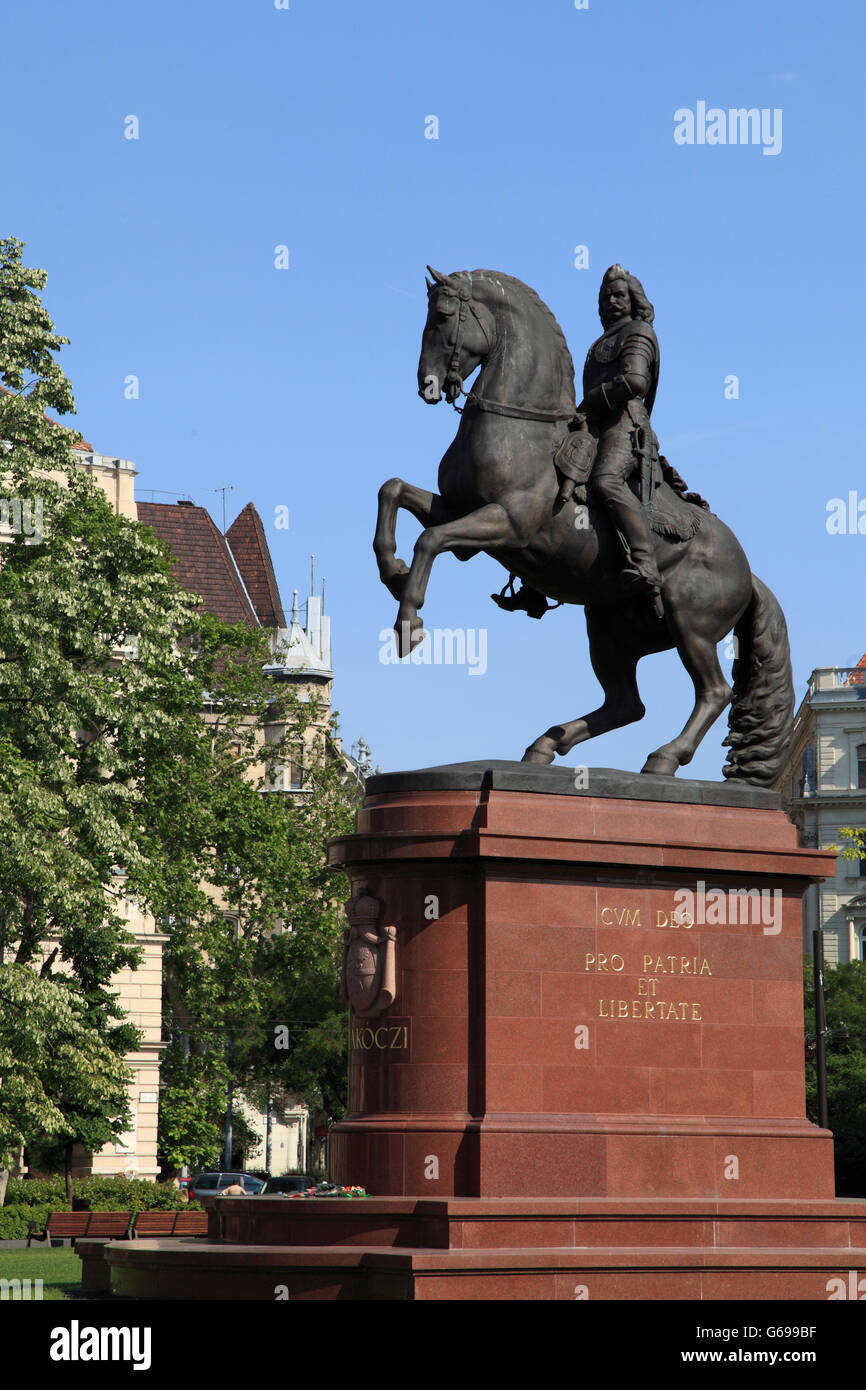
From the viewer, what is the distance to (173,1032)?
54469 millimetres

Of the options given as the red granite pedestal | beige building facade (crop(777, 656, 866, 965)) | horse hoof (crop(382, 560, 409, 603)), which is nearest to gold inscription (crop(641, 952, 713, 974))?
the red granite pedestal

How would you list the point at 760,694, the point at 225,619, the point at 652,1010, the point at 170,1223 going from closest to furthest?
the point at 652,1010 → the point at 760,694 → the point at 170,1223 → the point at 225,619

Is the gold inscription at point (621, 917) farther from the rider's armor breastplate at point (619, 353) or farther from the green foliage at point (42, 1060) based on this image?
the green foliage at point (42, 1060)

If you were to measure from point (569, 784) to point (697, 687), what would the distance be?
227 cm

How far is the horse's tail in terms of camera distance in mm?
17531

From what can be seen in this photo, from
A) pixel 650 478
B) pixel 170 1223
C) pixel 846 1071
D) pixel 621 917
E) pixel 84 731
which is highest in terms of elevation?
pixel 84 731

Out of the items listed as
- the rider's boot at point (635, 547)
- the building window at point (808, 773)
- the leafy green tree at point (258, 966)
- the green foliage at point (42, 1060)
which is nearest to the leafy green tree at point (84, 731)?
the green foliage at point (42, 1060)

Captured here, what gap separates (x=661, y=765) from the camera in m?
16.8

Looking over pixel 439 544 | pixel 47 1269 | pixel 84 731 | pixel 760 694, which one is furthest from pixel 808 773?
pixel 439 544

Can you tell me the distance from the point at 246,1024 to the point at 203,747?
49.4 ft

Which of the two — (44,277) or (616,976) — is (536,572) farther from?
(44,277)

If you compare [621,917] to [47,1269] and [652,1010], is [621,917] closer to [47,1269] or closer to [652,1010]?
[652,1010]

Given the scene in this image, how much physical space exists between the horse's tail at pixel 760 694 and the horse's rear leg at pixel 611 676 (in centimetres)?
95

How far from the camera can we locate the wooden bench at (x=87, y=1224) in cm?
3172
